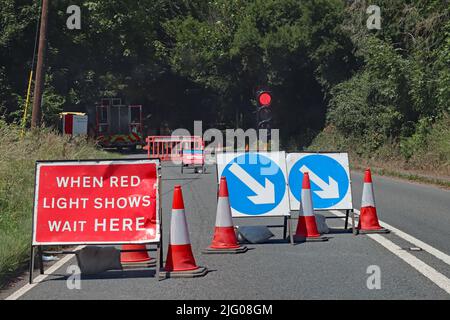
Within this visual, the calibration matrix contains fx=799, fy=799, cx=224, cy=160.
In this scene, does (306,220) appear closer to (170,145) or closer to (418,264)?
(418,264)

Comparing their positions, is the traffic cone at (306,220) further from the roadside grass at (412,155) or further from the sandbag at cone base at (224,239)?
the roadside grass at (412,155)

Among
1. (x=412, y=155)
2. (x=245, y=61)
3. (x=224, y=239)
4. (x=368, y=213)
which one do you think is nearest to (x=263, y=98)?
(x=412, y=155)

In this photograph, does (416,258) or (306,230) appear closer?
(416,258)

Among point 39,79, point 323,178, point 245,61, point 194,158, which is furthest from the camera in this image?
point 245,61

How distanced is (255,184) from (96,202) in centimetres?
306

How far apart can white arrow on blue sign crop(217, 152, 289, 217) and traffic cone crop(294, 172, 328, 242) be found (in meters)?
0.29

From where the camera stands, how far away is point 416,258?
9656mm

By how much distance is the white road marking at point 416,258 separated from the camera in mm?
8328

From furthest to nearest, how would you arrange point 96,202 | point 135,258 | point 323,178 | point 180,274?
point 323,178, point 135,258, point 96,202, point 180,274
